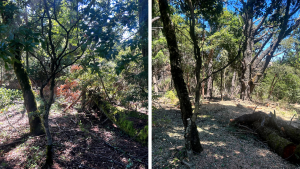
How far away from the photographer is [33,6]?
1.70m

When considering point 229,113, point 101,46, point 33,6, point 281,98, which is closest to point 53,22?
point 33,6

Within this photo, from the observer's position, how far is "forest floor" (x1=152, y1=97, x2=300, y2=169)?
1.57 meters

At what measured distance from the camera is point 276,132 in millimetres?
1774

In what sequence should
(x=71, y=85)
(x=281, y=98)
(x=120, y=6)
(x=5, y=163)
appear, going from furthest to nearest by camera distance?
(x=71, y=85) < (x=281, y=98) < (x=120, y=6) < (x=5, y=163)

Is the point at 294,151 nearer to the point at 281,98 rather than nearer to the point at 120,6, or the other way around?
the point at 281,98

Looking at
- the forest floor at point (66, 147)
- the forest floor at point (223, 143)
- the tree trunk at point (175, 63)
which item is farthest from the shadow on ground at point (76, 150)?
the tree trunk at point (175, 63)

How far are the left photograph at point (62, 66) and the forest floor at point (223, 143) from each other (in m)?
0.48

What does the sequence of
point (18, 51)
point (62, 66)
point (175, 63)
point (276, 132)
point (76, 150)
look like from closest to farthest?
point (18, 51) → point (76, 150) → point (276, 132) → point (62, 66) → point (175, 63)

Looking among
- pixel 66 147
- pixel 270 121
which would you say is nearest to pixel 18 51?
pixel 66 147

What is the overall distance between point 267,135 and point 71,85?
2785 mm

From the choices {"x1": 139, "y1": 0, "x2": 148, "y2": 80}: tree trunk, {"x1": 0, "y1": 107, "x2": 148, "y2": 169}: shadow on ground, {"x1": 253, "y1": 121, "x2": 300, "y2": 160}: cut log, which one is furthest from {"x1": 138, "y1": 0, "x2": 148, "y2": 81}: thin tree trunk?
{"x1": 253, "y1": 121, "x2": 300, "y2": 160}: cut log

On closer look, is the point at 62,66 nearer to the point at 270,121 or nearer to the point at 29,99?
the point at 29,99

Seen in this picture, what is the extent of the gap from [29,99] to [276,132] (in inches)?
110

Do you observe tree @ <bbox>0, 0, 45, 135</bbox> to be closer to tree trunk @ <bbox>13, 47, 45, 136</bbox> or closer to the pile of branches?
tree trunk @ <bbox>13, 47, 45, 136</bbox>
